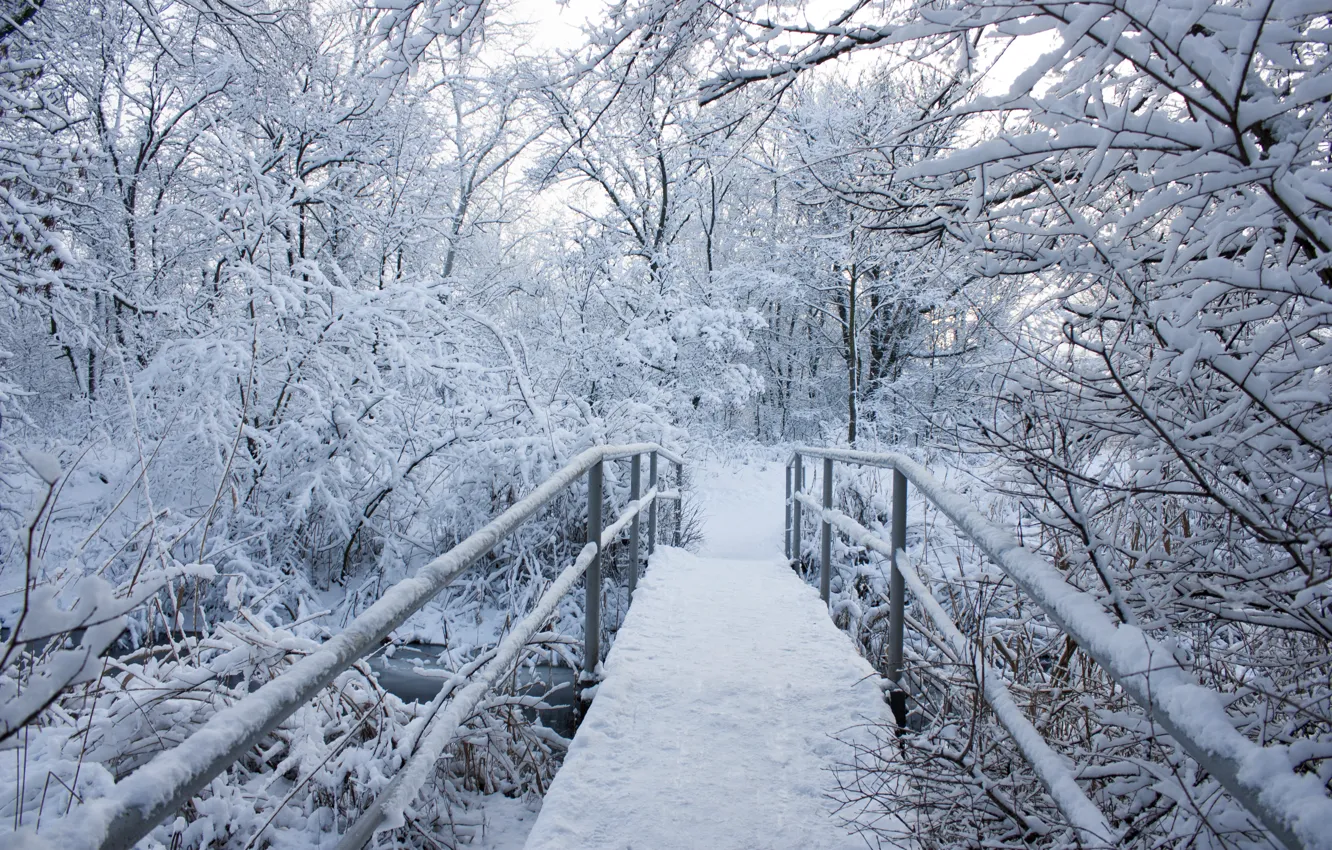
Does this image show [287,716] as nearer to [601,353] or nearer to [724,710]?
[724,710]

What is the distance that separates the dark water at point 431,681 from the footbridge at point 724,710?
117 centimetres

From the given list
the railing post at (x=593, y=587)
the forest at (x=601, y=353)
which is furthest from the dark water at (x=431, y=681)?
the railing post at (x=593, y=587)

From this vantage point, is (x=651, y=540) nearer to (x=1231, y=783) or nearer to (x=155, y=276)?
→ (x=1231, y=783)

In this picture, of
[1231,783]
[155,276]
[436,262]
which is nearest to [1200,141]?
[1231,783]

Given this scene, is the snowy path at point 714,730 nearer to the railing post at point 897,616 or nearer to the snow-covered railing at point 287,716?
the railing post at point 897,616

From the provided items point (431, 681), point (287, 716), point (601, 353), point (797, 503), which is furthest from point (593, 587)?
point (601, 353)

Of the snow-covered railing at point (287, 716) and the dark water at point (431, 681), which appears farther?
the dark water at point (431, 681)

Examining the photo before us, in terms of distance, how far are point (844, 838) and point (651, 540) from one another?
4.22m

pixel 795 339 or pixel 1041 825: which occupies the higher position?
pixel 795 339

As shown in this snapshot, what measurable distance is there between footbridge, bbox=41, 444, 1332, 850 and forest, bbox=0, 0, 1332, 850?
125 millimetres

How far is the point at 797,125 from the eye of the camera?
38.3 feet

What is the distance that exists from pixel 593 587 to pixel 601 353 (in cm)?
808

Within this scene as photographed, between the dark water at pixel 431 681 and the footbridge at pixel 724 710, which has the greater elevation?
the footbridge at pixel 724 710

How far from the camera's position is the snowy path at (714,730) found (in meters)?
2.02
